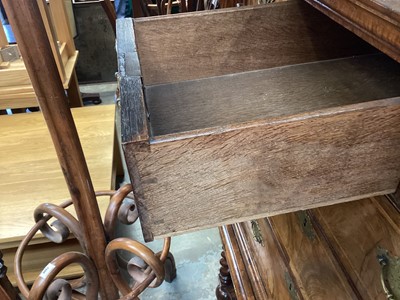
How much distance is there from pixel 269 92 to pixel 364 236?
26 centimetres

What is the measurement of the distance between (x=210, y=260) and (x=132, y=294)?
0.72 meters

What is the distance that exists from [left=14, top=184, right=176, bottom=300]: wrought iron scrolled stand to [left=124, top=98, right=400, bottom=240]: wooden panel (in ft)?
0.72

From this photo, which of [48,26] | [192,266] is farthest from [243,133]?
[48,26]

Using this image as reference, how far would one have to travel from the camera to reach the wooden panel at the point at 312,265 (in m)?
0.51

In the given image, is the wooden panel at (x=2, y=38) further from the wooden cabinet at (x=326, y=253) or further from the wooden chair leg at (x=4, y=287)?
the wooden cabinet at (x=326, y=253)

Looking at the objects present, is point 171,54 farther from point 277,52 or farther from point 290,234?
point 290,234

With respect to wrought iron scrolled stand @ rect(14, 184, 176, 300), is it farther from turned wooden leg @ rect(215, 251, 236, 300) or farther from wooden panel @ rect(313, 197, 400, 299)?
turned wooden leg @ rect(215, 251, 236, 300)

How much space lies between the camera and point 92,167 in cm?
124

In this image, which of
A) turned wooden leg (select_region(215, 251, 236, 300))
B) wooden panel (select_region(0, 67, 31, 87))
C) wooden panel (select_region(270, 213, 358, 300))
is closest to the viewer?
wooden panel (select_region(270, 213, 358, 300))

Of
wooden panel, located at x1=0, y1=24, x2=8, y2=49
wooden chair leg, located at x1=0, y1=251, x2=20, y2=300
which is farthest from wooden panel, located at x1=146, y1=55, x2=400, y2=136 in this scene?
wooden panel, located at x1=0, y1=24, x2=8, y2=49

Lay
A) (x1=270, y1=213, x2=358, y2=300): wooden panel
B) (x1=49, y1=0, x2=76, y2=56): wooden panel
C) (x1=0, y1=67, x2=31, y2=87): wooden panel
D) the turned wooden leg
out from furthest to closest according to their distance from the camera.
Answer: (x1=49, y1=0, x2=76, y2=56): wooden panel, (x1=0, y1=67, x2=31, y2=87): wooden panel, the turned wooden leg, (x1=270, y1=213, x2=358, y2=300): wooden panel

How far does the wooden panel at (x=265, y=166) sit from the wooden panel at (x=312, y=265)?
165 millimetres

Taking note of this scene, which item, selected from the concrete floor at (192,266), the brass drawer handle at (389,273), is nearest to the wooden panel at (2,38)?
the concrete floor at (192,266)

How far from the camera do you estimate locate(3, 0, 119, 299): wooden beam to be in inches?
15.7
